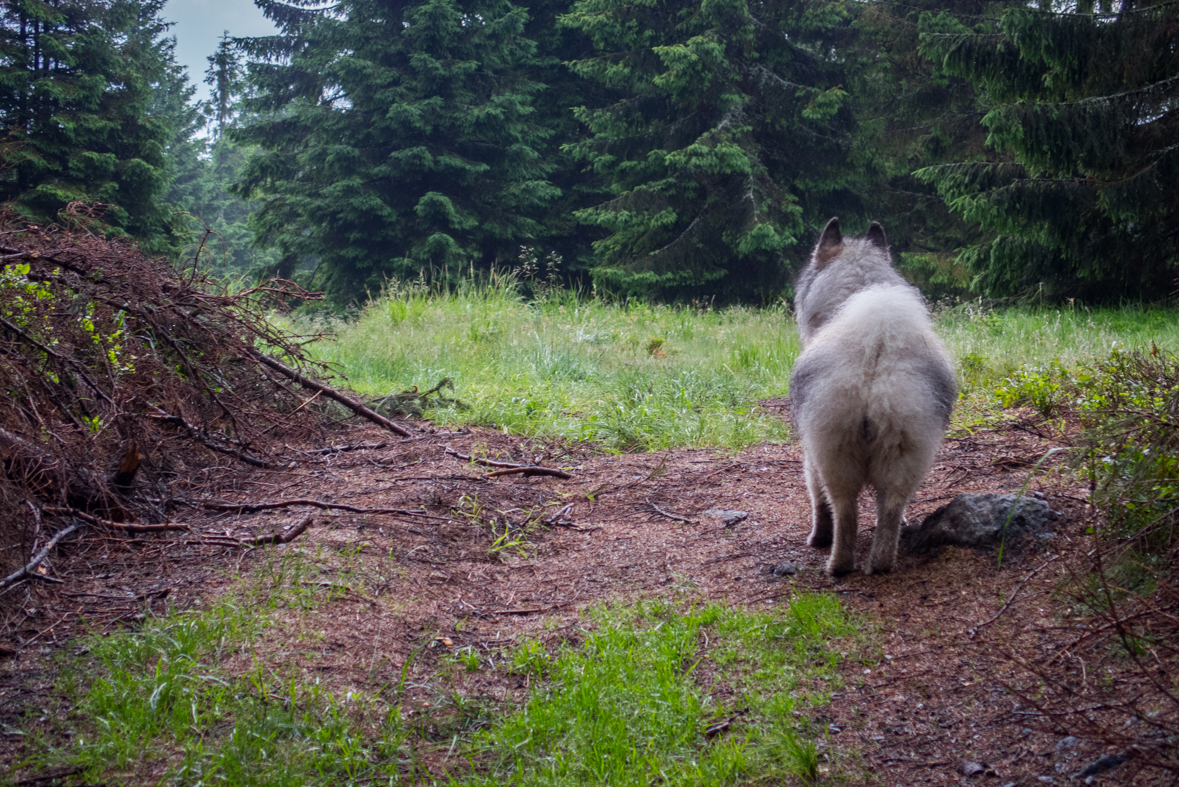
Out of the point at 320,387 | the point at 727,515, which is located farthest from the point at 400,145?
the point at 727,515

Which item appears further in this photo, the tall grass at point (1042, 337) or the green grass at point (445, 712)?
the tall grass at point (1042, 337)

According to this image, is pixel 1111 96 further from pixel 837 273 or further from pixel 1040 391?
pixel 837 273

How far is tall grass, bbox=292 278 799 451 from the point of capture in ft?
20.9

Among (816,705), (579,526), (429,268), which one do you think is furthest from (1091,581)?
(429,268)

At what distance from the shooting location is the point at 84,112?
1573 cm

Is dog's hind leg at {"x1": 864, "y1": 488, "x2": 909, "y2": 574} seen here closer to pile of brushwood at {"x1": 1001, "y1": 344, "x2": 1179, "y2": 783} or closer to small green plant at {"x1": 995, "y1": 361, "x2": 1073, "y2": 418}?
pile of brushwood at {"x1": 1001, "y1": 344, "x2": 1179, "y2": 783}

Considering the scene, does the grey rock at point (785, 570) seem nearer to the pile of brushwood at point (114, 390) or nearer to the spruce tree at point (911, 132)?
the pile of brushwood at point (114, 390)

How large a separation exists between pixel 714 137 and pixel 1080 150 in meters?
8.40

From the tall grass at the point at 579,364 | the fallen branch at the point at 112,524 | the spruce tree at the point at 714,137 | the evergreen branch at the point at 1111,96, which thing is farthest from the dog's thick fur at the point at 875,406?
the spruce tree at the point at 714,137

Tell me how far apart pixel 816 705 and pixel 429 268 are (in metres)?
17.0

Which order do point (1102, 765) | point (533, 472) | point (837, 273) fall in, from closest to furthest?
point (1102, 765), point (837, 273), point (533, 472)

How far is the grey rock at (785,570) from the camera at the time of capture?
342cm

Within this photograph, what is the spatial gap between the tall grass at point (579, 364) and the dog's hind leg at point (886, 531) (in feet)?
9.07

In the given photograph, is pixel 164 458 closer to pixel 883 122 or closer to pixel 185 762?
pixel 185 762
